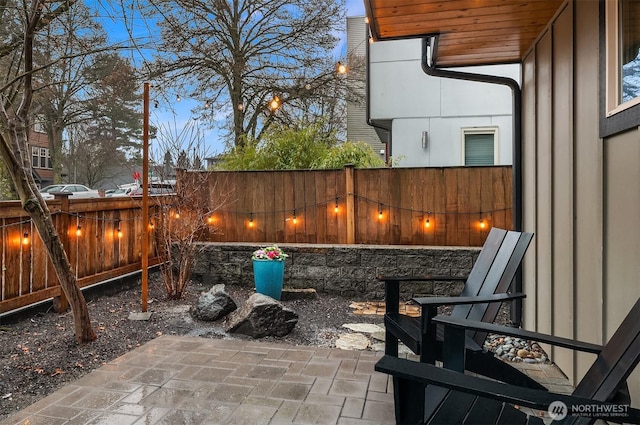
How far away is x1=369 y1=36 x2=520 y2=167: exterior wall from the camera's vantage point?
6871mm

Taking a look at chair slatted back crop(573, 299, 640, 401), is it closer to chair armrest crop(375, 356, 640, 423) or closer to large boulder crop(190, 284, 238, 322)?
chair armrest crop(375, 356, 640, 423)

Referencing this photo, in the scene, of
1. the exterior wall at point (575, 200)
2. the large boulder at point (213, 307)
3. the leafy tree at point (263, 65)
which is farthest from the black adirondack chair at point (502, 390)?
the leafy tree at point (263, 65)

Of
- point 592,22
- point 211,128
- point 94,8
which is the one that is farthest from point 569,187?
point 211,128

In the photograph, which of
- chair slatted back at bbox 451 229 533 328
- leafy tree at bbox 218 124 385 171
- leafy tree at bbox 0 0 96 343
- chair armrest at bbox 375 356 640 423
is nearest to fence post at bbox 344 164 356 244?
leafy tree at bbox 218 124 385 171

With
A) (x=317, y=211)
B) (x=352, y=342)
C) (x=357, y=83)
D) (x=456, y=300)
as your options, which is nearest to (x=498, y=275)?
(x=456, y=300)

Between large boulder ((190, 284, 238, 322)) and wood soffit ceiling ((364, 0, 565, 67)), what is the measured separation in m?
2.92

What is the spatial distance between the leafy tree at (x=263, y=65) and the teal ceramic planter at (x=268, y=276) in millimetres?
5405

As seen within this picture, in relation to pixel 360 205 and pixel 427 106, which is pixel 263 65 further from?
pixel 360 205

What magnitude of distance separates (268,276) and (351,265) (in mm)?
1192

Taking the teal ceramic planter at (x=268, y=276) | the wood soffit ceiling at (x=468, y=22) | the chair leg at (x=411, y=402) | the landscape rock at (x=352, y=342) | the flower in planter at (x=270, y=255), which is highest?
the wood soffit ceiling at (x=468, y=22)

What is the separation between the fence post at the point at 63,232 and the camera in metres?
4.14

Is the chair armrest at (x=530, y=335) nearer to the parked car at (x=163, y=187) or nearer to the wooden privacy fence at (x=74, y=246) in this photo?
the wooden privacy fence at (x=74, y=246)

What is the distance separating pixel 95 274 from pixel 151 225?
1.16 metres

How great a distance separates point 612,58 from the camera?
216 cm
